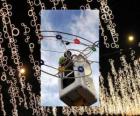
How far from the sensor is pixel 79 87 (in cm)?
142

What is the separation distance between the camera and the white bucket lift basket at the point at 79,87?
143 cm

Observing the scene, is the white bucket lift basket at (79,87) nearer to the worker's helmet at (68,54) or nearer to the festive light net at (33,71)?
the worker's helmet at (68,54)

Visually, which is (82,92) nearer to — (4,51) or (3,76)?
(4,51)

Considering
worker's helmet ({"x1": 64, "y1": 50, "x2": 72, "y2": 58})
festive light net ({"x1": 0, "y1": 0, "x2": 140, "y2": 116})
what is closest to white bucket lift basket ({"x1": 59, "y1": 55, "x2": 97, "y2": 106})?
worker's helmet ({"x1": 64, "y1": 50, "x2": 72, "y2": 58})

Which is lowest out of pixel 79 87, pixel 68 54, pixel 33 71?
pixel 79 87

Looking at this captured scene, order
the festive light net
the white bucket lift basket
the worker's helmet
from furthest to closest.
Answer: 1. the festive light net
2. the worker's helmet
3. the white bucket lift basket

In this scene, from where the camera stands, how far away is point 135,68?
6.99 m

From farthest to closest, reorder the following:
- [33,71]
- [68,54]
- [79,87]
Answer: [33,71] → [68,54] → [79,87]

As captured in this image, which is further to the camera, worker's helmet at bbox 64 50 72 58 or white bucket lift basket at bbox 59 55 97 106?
worker's helmet at bbox 64 50 72 58

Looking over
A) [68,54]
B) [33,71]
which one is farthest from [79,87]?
[33,71]

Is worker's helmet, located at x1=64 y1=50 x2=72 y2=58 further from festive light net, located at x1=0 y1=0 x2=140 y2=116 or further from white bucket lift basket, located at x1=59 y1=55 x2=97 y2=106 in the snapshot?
festive light net, located at x1=0 y1=0 x2=140 y2=116

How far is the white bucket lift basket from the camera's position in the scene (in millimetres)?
1435

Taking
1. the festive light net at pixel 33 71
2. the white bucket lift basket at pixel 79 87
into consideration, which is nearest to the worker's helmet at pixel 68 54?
the white bucket lift basket at pixel 79 87

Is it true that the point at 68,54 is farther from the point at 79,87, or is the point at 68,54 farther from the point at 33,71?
the point at 33,71
